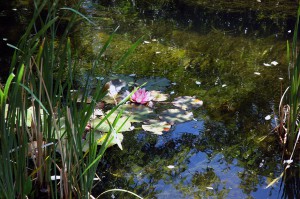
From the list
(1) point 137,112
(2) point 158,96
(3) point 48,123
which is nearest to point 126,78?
(2) point 158,96

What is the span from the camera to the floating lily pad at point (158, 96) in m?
2.56

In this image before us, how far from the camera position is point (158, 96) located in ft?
8.47

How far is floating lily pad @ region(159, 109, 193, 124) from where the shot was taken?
2.41m

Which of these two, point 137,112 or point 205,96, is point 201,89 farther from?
point 137,112

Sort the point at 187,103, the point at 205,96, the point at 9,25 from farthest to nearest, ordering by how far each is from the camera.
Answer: the point at 9,25 < the point at 205,96 < the point at 187,103

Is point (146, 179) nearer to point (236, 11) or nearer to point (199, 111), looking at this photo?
point (199, 111)

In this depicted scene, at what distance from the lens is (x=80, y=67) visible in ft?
9.76

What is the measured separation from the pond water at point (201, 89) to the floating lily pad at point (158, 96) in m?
0.03

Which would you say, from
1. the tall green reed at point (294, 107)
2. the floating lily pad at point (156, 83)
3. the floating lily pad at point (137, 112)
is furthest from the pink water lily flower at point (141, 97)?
the tall green reed at point (294, 107)

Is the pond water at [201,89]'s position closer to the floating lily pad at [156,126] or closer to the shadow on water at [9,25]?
the floating lily pad at [156,126]

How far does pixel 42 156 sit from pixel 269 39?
2453 mm

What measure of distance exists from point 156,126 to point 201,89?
21.8 inches

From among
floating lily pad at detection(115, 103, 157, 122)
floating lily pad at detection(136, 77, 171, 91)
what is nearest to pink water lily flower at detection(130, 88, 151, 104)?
floating lily pad at detection(115, 103, 157, 122)

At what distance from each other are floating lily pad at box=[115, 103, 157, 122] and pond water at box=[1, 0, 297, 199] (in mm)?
50
